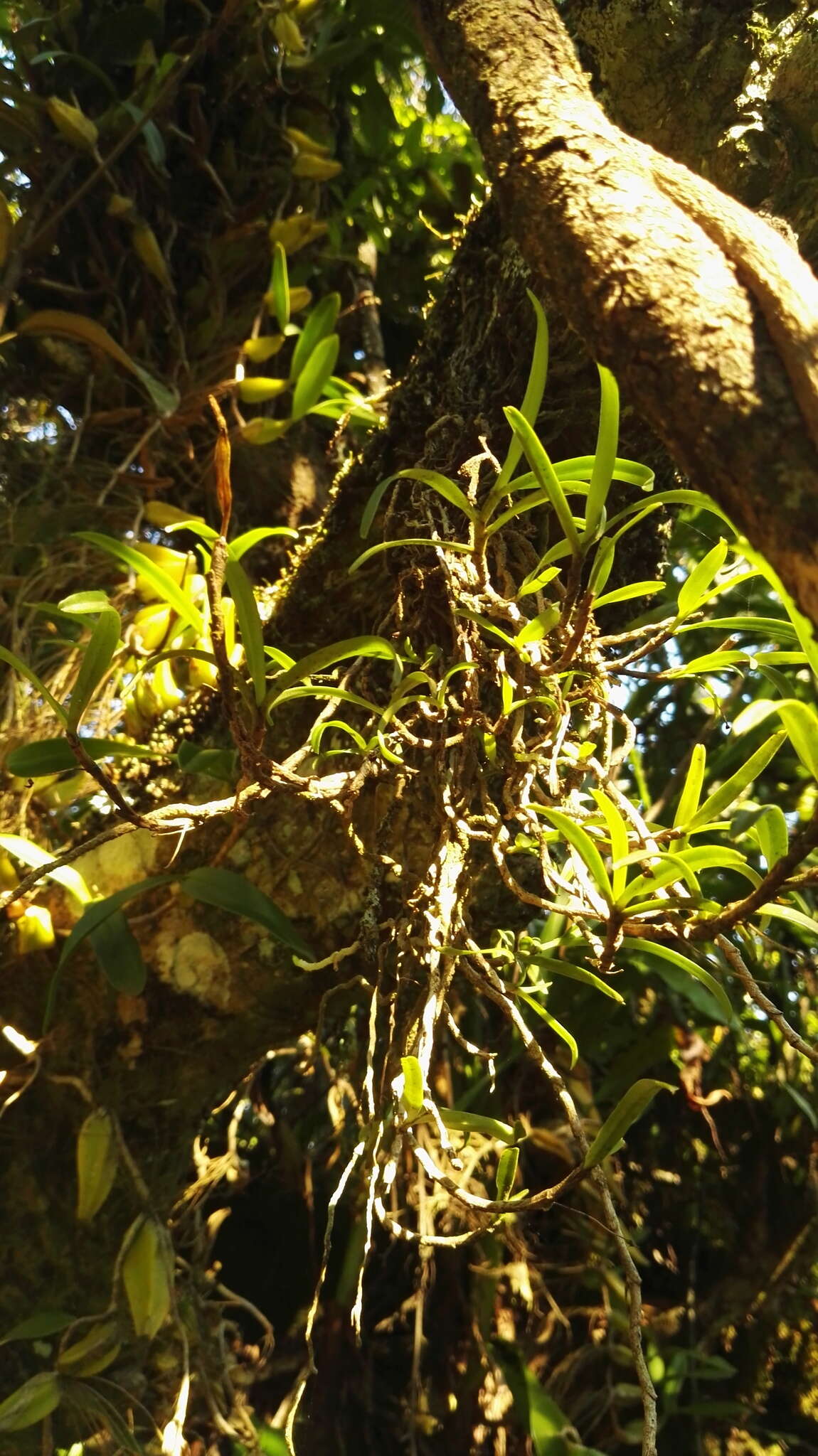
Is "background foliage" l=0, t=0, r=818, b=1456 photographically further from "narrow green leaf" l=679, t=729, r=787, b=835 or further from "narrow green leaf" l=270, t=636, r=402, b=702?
"narrow green leaf" l=679, t=729, r=787, b=835

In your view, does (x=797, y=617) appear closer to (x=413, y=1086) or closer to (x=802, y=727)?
(x=802, y=727)

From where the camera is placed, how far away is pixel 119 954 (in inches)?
27.1

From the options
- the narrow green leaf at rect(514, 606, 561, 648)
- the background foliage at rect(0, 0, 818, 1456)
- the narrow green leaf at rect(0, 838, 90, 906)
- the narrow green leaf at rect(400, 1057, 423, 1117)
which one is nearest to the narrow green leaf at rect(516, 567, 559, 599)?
the narrow green leaf at rect(514, 606, 561, 648)

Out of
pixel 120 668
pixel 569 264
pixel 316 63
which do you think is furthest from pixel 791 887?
pixel 316 63

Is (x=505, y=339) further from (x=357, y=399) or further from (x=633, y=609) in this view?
(x=357, y=399)

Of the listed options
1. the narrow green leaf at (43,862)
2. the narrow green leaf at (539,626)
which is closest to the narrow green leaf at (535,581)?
the narrow green leaf at (539,626)

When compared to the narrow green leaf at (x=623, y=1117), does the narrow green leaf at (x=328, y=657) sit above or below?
above

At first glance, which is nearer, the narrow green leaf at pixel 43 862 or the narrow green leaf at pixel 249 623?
the narrow green leaf at pixel 249 623

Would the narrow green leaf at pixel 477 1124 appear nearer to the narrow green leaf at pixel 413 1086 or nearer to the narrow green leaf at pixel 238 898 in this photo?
the narrow green leaf at pixel 413 1086

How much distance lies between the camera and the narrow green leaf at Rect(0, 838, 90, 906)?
2.21 ft

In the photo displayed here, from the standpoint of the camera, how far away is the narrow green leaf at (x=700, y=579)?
505 mm

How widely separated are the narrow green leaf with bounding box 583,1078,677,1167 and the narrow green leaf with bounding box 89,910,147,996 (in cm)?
36

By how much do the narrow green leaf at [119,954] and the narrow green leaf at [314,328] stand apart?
64cm

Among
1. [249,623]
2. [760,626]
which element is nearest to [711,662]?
[760,626]
